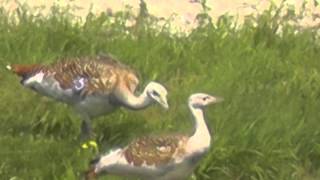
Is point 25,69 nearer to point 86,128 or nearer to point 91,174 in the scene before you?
point 86,128

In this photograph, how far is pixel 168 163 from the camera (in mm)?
6320

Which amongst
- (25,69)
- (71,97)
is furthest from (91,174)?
(25,69)

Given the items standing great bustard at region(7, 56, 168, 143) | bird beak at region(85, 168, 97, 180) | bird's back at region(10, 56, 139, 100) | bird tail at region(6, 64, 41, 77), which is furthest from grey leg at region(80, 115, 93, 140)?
bird beak at region(85, 168, 97, 180)

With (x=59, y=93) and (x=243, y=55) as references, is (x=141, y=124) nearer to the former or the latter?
(x=59, y=93)

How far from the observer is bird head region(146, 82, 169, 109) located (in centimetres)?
674

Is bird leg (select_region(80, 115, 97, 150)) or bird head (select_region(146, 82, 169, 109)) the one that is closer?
bird head (select_region(146, 82, 169, 109))

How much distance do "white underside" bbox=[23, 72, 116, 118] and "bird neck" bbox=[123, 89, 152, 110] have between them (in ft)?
0.37

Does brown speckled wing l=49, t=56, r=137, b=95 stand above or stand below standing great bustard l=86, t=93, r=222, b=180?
above

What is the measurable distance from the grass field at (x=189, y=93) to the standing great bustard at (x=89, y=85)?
287 mm

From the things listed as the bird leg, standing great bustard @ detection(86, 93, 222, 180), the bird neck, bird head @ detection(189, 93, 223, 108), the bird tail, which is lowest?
the bird leg

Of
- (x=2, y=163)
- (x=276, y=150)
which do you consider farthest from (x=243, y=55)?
(x=2, y=163)

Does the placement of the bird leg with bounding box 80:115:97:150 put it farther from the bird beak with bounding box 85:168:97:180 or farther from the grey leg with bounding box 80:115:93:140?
the bird beak with bounding box 85:168:97:180

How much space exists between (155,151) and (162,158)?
58mm

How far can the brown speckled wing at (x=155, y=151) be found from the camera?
6.32 m
